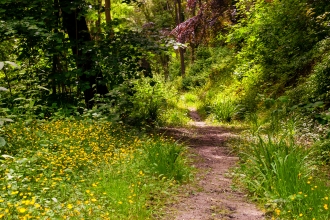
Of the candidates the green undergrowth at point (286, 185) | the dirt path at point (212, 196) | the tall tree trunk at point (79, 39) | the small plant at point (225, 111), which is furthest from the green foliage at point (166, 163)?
the small plant at point (225, 111)

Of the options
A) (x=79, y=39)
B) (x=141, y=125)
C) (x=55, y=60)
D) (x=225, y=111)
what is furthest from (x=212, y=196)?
(x=225, y=111)

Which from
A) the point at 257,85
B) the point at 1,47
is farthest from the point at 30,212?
the point at 257,85

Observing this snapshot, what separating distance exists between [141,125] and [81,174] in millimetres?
3576

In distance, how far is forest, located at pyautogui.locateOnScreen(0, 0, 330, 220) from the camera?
363cm

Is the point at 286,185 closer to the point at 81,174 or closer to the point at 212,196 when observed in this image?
the point at 212,196

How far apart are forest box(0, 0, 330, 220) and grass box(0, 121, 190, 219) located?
0.06 ft

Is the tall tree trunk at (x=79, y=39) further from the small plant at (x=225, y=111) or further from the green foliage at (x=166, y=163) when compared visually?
the small plant at (x=225, y=111)

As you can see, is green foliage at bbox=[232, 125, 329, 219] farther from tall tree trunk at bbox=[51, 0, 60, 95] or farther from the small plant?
the small plant

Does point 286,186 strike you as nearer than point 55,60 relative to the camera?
Yes

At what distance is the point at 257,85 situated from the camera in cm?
1138

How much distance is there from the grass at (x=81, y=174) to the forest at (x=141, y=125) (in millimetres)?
19

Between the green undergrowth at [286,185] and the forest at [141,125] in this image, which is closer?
the green undergrowth at [286,185]

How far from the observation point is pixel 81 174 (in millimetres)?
4441

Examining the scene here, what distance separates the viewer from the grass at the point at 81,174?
3.27 meters
